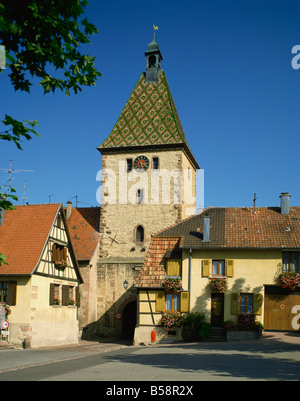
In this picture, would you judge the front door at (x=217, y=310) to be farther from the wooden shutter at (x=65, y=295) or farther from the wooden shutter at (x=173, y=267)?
the wooden shutter at (x=65, y=295)

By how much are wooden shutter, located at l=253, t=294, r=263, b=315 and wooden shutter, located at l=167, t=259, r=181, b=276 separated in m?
4.16

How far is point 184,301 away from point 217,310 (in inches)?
69.5

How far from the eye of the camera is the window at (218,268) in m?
26.6

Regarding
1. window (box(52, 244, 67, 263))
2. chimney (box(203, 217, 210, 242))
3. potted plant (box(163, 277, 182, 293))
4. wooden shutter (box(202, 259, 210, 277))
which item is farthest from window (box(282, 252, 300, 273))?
window (box(52, 244, 67, 263))

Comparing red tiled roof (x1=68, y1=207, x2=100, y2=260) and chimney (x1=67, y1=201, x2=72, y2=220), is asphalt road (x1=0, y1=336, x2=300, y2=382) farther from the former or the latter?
chimney (x1=67, y1=201, x2=72, y2=220)

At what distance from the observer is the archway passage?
33.6 metres

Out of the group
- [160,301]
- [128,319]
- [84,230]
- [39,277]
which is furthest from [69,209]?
[39,277]

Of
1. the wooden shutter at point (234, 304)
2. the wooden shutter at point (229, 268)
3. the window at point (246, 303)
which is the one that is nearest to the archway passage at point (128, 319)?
the wooden shutter at point (229, 268)

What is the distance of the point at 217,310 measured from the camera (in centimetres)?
2642

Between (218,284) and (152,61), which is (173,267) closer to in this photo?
(218,284)

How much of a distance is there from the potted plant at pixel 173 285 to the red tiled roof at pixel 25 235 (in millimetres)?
6593

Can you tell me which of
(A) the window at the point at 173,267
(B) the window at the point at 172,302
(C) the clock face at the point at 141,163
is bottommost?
(B) the window at the point at 172,302
